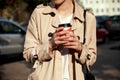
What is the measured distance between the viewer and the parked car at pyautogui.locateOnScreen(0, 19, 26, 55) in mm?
14500

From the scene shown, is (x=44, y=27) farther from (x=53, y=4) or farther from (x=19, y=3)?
(x=19, y=3)

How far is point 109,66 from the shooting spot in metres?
14.1

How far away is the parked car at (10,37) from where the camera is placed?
1450 centimetres

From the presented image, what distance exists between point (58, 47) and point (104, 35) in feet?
65.6

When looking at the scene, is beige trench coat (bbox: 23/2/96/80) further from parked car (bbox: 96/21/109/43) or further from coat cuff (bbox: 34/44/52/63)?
parked car (bbox: 96/21/109/43)

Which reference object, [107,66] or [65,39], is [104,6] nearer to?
[107,66]

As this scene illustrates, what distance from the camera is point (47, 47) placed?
312cm

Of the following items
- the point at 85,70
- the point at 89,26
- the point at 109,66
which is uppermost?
the point at 89,26

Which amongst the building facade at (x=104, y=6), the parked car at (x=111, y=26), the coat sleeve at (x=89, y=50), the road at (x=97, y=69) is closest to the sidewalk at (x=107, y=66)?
the road at (x=97, y=69)

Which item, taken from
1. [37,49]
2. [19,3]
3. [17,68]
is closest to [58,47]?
[37,49]

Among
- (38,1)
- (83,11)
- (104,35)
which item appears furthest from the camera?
(104,35)

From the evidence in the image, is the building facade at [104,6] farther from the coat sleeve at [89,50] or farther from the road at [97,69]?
the coat sleeve at [89,50]

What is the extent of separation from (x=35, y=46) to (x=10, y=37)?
11596mm

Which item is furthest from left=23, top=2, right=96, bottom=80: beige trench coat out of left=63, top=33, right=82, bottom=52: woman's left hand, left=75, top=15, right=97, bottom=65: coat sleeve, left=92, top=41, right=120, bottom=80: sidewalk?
left=92, top=41, right=120, bottom=80: sidewalk
